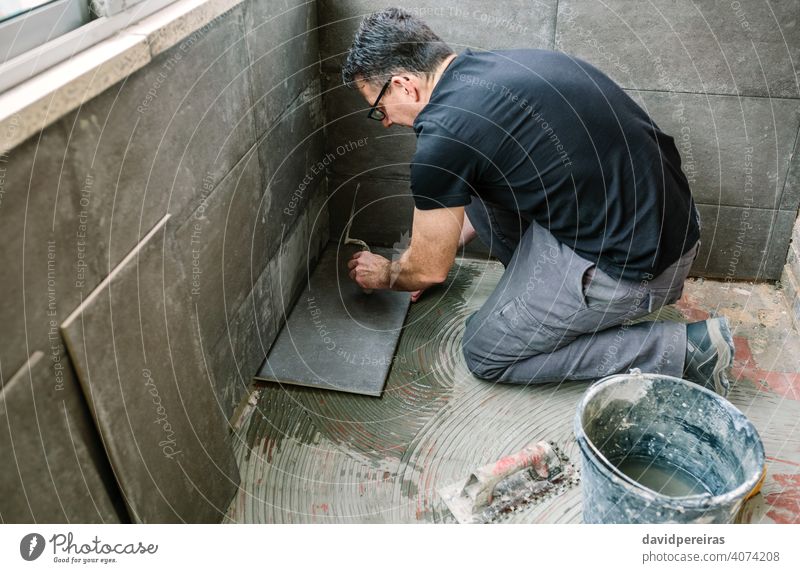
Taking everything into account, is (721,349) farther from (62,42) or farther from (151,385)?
(62,42)

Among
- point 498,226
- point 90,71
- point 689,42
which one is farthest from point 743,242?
point 90,71

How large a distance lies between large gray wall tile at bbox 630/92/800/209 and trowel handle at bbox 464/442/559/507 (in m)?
1.22

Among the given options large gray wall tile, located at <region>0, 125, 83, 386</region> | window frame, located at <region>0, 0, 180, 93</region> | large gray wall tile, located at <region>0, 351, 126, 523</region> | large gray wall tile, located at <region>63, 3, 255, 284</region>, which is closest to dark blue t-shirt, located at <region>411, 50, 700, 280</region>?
large gray wall tile, located at <region>63, 3, 255, 284</region>

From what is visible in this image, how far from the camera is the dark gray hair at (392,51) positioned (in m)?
1.84

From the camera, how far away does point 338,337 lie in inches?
91.7

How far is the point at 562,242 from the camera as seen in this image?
6.61ft

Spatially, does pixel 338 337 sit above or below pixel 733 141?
below

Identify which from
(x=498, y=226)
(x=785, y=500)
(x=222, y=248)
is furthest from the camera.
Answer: (x=498, y=226)

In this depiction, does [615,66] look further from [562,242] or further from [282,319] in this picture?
[282,319]

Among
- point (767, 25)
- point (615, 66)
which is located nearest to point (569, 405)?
point (615, 66)

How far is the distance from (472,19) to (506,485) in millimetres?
1519

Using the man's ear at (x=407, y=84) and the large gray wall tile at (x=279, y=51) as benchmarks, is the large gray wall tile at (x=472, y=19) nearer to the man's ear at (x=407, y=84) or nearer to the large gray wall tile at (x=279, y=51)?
the large gray wall tile at (x=279, y=51)

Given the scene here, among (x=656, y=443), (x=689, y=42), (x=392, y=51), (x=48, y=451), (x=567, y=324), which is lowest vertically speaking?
(x=656, y=443)
